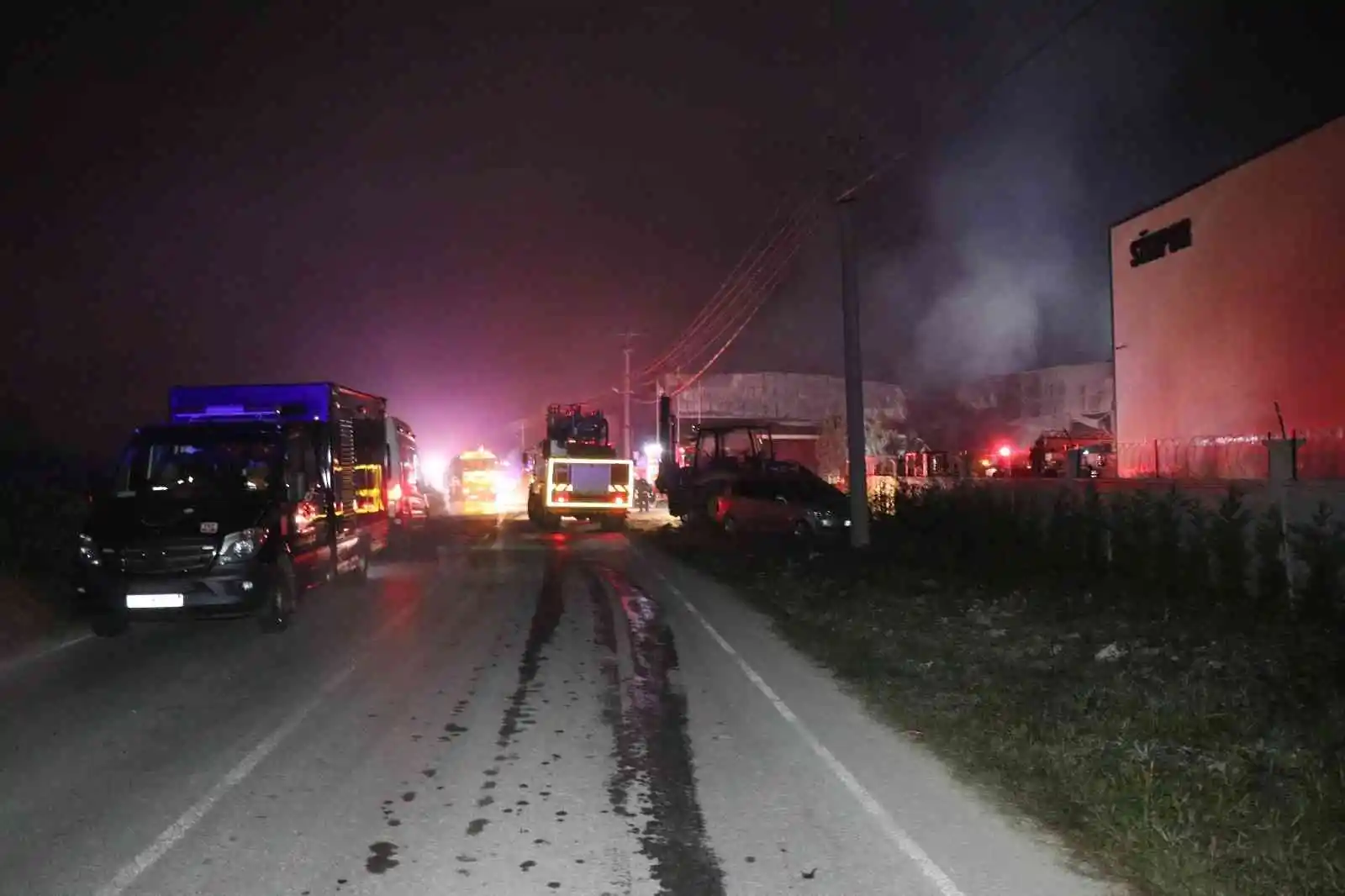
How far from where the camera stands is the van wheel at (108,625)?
1291 cm

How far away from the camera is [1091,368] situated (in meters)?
65.3

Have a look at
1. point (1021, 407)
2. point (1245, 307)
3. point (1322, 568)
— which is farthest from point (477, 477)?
point (1322, 568)

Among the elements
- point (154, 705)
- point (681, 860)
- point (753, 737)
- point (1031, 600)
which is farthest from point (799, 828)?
point (1031, 600)

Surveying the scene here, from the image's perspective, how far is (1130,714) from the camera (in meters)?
8.69

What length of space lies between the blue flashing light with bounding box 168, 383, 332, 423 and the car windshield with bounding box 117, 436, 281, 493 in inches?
88.7

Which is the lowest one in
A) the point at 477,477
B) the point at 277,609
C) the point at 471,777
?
the point at 471,777

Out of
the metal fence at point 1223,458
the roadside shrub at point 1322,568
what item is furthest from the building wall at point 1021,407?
the roadside shrub at point 1322,568

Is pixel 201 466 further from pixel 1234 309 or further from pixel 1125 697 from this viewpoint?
pixel 1234 309

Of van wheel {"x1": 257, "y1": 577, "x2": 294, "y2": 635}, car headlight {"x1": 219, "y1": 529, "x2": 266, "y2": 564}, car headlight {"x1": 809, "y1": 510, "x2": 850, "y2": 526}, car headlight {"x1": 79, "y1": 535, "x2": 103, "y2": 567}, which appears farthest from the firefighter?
car headlight {"x1": 79, "y1": 535, "x2": 103, "y2": 567}

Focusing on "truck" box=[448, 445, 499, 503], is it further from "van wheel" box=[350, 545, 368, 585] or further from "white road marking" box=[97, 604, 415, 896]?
"white road marking" box=[97, 604, 415, 896]

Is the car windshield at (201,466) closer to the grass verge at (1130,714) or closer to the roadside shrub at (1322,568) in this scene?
the grass verge at (1130,714)

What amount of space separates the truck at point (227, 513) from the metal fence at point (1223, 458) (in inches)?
475

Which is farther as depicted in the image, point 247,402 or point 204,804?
point 247,402

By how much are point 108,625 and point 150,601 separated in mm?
1188
